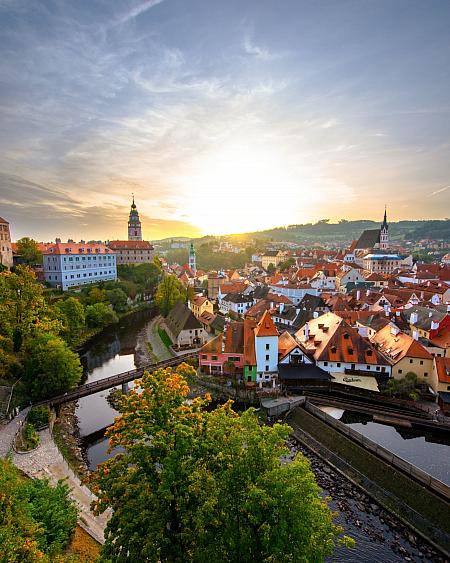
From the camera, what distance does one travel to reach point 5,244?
2197 inches

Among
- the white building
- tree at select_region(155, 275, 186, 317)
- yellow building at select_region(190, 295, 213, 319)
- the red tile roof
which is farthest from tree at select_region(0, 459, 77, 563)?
the red tile roof

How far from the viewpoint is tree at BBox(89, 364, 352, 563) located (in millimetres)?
8719

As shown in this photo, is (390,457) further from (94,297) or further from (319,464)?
(94,297)

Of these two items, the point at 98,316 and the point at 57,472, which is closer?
the point at 57,472

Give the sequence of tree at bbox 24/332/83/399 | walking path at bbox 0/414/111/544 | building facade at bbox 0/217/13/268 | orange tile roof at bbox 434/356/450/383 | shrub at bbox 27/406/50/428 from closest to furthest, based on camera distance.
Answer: walking path at bbox 0/414/111/544, shrub at bbox 27/406/50/428, tree at bbox 24/332/83/399, orange tile roof at bbox 434/356/450/383, building facade at bbox 0/217/13/268

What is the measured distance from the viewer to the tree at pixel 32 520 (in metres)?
9.31

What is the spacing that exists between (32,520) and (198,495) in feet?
22.6

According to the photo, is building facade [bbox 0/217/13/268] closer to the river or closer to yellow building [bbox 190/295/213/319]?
the river

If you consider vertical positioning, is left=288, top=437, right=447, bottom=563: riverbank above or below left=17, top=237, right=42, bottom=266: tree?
below

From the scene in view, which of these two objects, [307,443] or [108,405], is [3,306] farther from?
[307,443]

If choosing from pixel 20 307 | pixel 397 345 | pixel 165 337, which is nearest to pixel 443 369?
pixel 397 345

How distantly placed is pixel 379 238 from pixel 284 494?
121m

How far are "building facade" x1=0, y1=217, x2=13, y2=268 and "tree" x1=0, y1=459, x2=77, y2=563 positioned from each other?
49.5 m

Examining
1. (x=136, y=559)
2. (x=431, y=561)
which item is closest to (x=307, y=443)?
(x=431, y=561)
